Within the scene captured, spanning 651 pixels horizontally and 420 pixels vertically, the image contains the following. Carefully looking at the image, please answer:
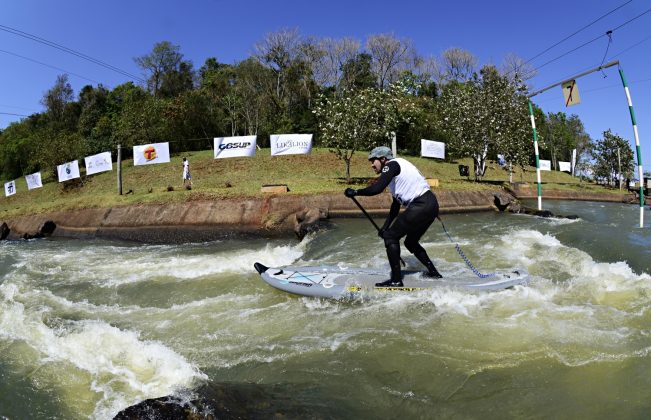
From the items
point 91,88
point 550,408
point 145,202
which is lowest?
point 550,408

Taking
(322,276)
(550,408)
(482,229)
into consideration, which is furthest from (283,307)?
(482,229)

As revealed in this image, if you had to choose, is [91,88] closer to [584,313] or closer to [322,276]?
[322,276]

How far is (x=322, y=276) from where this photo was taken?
29.0 feet

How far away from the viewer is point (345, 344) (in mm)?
6098

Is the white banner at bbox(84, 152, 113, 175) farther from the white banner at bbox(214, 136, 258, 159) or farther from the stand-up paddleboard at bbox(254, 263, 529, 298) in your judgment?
the stand-up paddleboard at bbox(254, 263, 529, 298)

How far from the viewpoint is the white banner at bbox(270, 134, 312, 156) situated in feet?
90.7

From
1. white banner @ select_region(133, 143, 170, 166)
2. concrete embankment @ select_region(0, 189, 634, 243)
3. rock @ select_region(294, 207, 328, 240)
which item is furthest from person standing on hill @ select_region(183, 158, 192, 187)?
rock @ select_region(294, 207, 328, 240)

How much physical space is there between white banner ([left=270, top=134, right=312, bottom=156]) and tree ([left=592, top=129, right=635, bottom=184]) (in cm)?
3103

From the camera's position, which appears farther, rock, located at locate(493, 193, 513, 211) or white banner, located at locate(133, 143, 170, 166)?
white banner, located at locate(133, 143, 170, 166)

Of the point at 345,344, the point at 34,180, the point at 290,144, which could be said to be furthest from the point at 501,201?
the point at 34,180

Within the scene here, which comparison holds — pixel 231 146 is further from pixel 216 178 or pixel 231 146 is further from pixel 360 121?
pixel 360 121

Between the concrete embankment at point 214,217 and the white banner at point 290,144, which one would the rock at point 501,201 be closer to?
the concrete embankment at point 214,217

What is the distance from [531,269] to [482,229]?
6.68 m

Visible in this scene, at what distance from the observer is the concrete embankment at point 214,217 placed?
18688 millimetres
